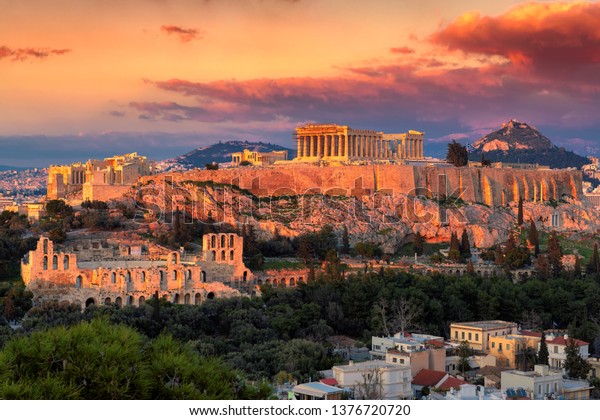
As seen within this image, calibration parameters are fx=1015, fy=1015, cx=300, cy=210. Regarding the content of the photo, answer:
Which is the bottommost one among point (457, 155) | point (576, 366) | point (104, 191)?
point (576, 366)

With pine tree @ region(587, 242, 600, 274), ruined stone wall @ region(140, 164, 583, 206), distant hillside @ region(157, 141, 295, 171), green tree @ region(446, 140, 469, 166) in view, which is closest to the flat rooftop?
pine tree @ region(587, 242, 600, 274)

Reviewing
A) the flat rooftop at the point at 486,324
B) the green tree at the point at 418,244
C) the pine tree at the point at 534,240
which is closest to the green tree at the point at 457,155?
the pine tree at the point at 534,240

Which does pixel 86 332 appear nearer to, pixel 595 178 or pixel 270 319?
pixel 270 319

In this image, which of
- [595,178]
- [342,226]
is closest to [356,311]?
[342,226]

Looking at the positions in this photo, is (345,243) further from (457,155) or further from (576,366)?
(576,366)

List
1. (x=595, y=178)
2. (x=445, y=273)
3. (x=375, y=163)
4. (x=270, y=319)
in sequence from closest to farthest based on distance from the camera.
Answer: (x=270, y=319)
(x=445, y=273)
(x=375, y=163)
(x=595, y=178)

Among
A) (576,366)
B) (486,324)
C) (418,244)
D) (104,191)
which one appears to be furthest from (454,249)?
(104,191)
